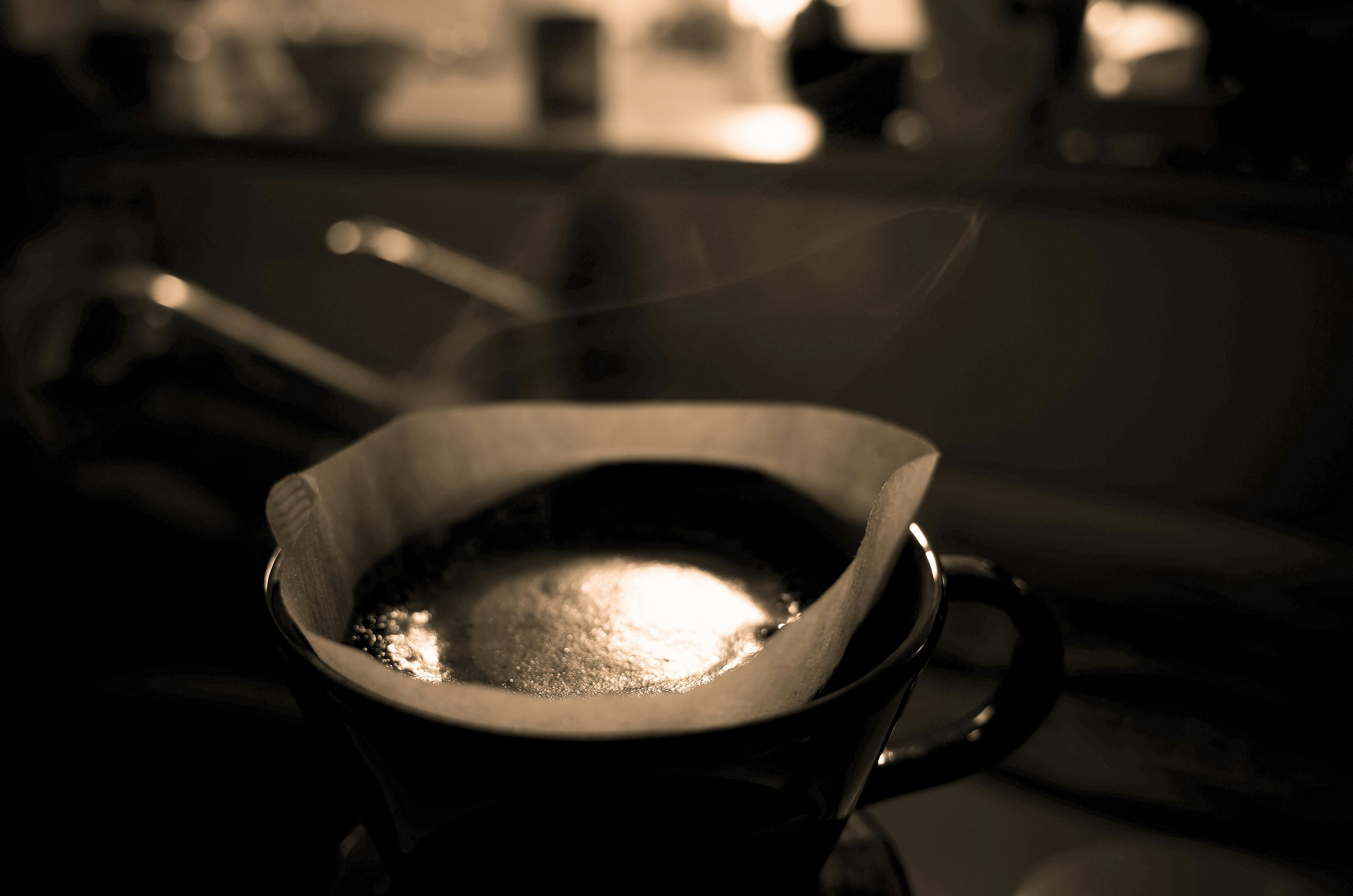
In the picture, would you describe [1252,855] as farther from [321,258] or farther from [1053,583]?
[321,258]

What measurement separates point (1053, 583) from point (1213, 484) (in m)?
0.27

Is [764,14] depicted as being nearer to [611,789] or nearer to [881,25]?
[881,25]

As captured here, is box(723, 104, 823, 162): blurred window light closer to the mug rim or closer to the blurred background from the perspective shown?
the blurred background

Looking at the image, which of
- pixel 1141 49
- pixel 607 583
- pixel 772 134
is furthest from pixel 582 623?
pixel 772 134

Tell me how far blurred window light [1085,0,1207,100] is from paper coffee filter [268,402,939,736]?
0.82 m

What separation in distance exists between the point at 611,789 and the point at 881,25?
143 cm

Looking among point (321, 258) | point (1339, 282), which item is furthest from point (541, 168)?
point (1339, 282)

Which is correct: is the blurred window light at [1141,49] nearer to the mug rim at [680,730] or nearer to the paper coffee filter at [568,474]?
the paper coffee filter at [568,474]

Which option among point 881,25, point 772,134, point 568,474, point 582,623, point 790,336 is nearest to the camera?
point 582,623

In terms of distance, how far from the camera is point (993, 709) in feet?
1.06

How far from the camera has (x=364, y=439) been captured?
397 mm

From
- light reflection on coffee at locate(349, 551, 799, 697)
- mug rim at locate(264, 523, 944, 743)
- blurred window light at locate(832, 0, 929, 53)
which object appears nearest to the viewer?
mug rim at locate(264, 523, 944, 743)

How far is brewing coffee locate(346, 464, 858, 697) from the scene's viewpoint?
1.11 ft

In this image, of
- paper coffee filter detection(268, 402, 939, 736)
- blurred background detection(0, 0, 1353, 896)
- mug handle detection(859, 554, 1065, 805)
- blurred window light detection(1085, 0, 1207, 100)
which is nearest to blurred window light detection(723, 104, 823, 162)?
blurred background detection(0, 0, 1353, 896)
